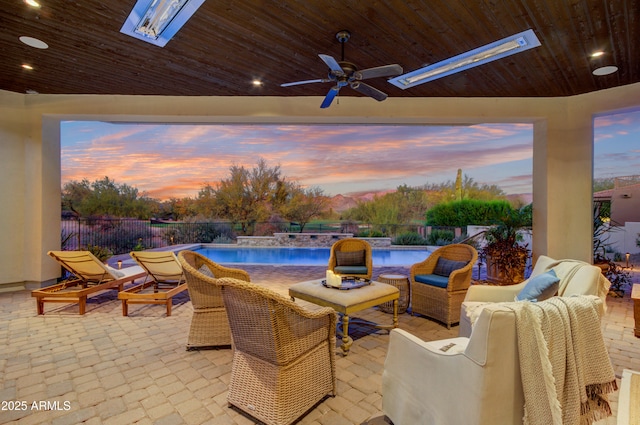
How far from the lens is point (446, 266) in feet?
13.0

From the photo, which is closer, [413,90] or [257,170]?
[413,90]

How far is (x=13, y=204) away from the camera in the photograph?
518cm

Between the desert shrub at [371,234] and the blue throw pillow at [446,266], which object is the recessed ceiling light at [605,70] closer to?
the blue throw pillow at [446,266]

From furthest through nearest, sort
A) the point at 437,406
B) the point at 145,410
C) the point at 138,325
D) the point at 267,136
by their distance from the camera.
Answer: the point at 267,136 < the point at 138,325 < the point at 145,410 < the point at 437,406

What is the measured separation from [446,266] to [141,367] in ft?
11.4

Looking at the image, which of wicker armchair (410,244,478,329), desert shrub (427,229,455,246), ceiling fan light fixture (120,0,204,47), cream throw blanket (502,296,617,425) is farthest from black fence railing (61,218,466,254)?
cream throw blanket (502,296,617,425)

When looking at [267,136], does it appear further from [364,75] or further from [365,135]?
[364,75]

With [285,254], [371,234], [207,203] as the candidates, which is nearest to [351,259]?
[285,254]

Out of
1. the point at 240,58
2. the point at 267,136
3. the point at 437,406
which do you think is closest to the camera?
the point at 437,406

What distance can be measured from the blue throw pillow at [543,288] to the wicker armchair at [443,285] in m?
1.08

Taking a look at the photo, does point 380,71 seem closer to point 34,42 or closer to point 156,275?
point 34,42

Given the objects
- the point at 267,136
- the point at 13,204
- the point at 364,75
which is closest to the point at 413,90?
the point at 364,75

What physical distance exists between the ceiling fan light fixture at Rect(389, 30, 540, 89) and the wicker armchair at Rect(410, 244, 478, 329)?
231 centimetres

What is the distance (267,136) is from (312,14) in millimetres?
9792
